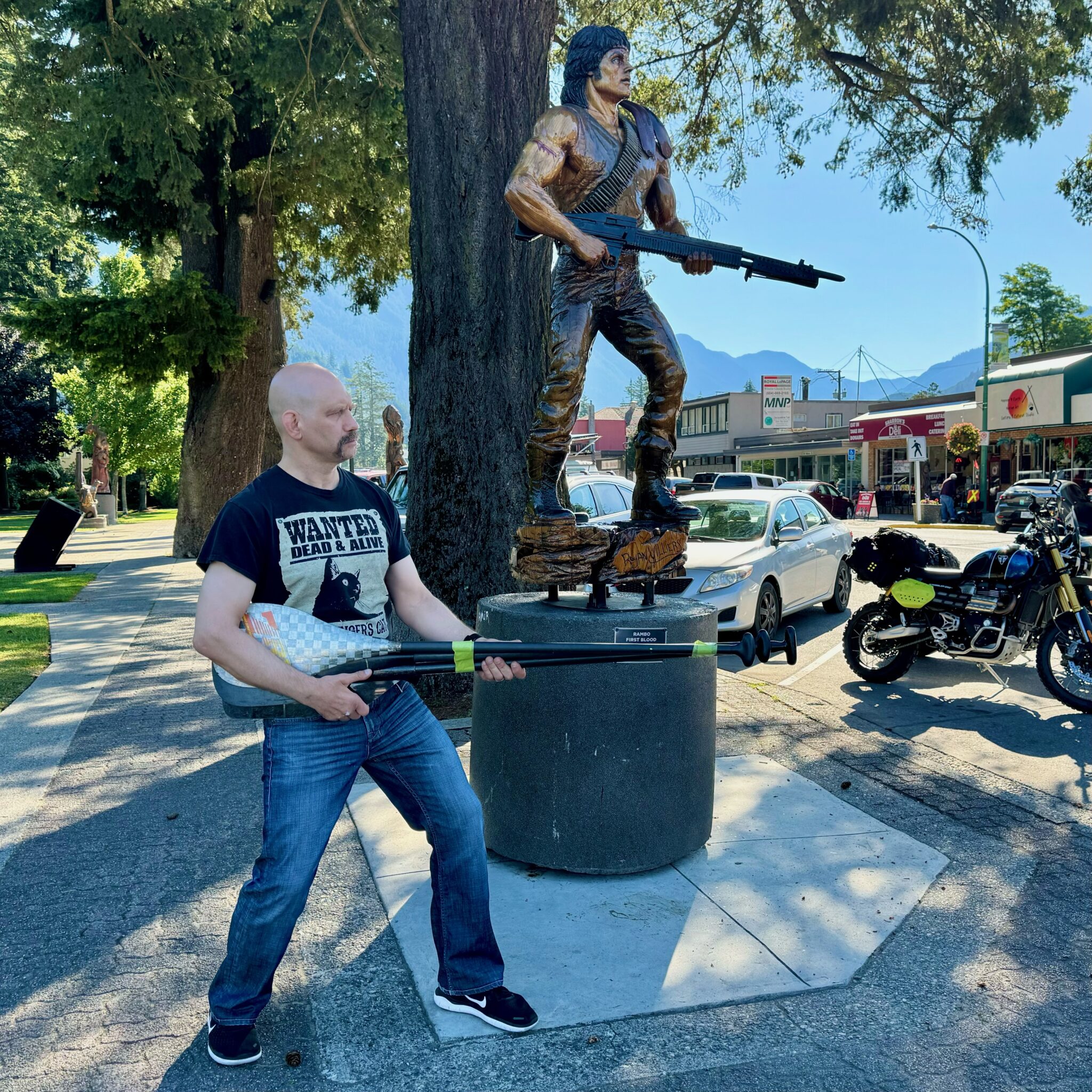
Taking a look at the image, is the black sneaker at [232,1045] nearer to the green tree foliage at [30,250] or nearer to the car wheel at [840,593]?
the car wheel at [840,593]

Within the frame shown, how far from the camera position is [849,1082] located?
266 cm

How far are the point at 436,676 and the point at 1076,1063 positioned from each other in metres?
4.96

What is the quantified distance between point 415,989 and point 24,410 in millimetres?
45481

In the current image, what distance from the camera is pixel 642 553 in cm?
448

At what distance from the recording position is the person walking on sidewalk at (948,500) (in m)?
Answer: 31.5

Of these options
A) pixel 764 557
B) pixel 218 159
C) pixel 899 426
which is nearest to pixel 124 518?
pixel 218 159

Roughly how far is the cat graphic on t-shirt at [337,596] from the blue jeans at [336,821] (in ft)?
0.90

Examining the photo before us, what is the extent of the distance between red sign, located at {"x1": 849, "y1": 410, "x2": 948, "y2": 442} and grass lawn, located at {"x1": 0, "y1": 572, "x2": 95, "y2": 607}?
3100cm

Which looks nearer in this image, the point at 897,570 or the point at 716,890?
the point at 716,890

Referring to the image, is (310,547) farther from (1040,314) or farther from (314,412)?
(1040,314)

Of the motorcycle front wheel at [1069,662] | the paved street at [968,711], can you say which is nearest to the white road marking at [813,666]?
the paved street at [968,711]

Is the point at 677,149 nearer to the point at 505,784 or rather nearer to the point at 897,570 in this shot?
the point at 897,570

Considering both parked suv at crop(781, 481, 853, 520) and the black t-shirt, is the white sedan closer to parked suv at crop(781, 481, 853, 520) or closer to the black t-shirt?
the black t-shirt

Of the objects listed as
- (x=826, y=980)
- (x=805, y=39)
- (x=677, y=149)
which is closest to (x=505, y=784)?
(x=826, y=980)
